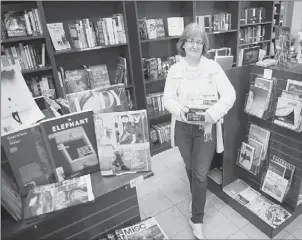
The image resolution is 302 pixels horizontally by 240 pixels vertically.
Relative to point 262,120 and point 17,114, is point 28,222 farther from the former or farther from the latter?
point 262,120

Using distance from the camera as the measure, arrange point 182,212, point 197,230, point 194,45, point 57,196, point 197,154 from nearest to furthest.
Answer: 1. point 57,196
2. point 194,45
3. point 197,154
4. point 197,230
5. point 182,212

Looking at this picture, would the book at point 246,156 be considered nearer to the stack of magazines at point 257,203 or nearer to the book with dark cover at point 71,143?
the stack of magazines at point 257,203

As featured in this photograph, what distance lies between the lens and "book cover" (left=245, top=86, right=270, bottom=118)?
193cm

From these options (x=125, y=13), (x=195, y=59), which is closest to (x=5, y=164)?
(x=195, y=59)

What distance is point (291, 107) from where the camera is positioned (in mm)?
1785

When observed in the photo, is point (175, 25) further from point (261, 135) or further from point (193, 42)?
point (261, 135)

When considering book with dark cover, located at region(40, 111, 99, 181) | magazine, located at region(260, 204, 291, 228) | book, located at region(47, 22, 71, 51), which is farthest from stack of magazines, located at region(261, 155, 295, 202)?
book, located at region(47, 22, 71, 51)

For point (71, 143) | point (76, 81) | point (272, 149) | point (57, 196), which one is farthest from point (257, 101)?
point (76, 81)

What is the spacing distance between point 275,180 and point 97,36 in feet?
7.73

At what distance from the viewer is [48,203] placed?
115cm

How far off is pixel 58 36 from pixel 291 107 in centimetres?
234

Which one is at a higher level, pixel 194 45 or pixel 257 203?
pixel 194 45

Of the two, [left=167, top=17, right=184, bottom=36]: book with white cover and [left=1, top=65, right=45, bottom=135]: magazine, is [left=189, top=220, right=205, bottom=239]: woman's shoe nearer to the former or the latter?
[left=1, top=65, right=45, bottom=135]: magazine

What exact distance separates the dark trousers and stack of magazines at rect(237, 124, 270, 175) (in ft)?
1.49
